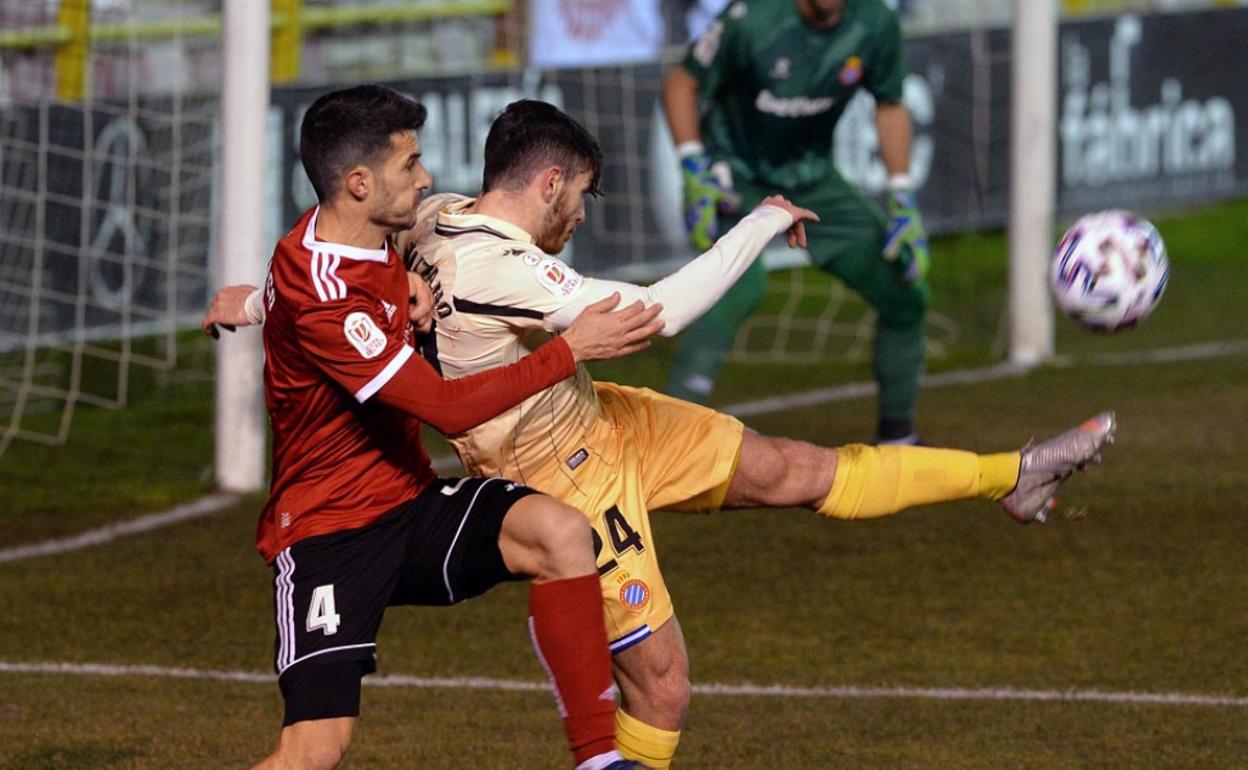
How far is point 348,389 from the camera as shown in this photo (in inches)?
169

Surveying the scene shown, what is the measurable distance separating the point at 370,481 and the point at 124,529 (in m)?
4.30

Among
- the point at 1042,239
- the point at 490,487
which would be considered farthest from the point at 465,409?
the point at 1042,239

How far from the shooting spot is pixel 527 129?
15.4ft

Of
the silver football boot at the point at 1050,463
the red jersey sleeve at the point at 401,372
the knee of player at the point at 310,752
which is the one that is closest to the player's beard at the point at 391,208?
the red jersey sleeve at the point at 401,372

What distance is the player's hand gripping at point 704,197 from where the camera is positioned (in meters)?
8.25

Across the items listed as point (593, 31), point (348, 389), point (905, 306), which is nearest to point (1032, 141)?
point (905, 306)

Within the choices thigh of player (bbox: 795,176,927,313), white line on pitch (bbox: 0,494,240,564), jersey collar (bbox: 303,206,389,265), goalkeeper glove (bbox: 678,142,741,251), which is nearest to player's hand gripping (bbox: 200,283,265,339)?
jersey collar (bbox: 303,206,389,265)

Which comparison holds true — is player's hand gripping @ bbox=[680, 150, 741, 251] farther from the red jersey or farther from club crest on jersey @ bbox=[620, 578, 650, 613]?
the red jersey

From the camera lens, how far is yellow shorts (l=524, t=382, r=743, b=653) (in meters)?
4.67

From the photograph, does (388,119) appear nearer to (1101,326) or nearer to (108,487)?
(1101,326)

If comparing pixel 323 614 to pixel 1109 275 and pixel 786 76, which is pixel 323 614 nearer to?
pixel 1109 275

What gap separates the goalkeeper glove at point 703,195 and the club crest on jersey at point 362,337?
3.92 meters

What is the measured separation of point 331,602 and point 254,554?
3806mm

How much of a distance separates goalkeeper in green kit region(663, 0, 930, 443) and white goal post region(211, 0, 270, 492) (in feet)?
5.52
